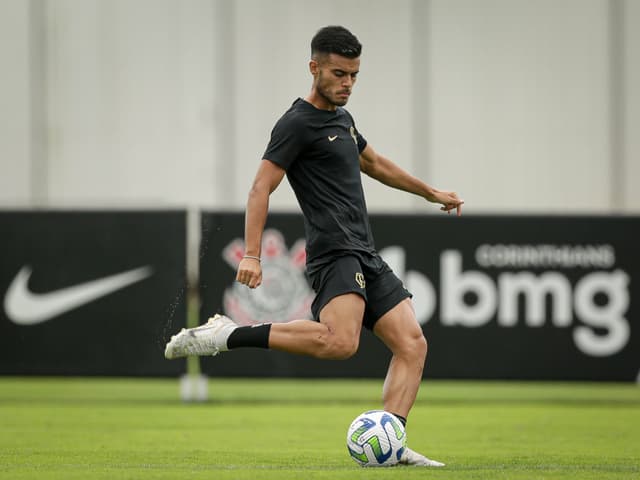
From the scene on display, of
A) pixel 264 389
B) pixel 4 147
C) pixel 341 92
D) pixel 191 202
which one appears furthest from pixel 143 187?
pixel 341 92

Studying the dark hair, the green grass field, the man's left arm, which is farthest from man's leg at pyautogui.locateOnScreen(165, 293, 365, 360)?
the dark hair

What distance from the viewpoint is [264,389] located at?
44.3ft

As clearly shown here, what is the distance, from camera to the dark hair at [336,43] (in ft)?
21.0

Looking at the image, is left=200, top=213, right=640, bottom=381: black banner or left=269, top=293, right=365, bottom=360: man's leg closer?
left=269, top=293, right=365, bottom=360: man's leg

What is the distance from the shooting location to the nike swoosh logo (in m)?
11.5

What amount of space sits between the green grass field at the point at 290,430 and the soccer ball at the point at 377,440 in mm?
110

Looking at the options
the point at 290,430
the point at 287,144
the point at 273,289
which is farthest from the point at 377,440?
the point at 273,289

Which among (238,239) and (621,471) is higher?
(238,239)

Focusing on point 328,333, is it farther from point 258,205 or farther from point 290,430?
point 290,430

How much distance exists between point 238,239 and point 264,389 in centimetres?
257

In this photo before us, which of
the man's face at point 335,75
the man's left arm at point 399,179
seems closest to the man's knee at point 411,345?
the man's left arm at point 399,179

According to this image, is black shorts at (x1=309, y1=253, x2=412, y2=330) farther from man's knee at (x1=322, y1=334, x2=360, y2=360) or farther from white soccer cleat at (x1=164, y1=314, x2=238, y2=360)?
white soccer cleat at (x1=164, y1=314, x2=238, y2=360)

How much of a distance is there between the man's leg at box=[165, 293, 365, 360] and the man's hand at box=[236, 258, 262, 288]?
0.28 metres

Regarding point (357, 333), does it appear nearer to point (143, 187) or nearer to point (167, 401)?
point (167, 401)
